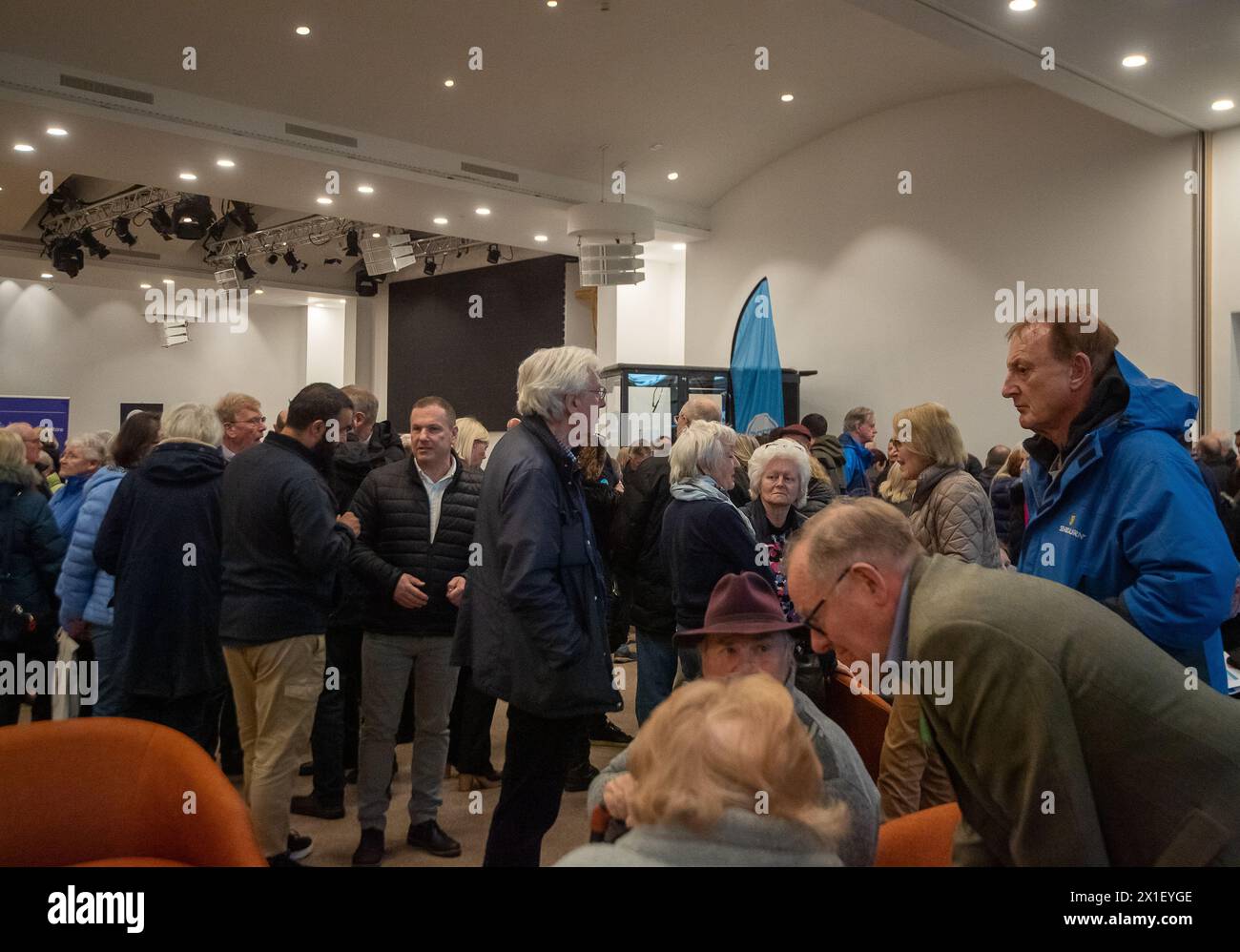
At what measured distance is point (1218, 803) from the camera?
50.8 inches

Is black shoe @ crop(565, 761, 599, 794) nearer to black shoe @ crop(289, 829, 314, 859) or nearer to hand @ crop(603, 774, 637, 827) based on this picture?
black shoe @ crop(289, 829, 314, 859)

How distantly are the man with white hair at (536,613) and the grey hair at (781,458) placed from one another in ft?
3.87

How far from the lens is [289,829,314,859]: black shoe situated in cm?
338

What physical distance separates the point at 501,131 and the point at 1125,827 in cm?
949

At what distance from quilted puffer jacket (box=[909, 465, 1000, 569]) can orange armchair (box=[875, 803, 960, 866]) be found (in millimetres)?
1510

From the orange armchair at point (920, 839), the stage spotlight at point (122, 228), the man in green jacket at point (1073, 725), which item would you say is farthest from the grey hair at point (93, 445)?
the stage spotlight at point (122, 228)

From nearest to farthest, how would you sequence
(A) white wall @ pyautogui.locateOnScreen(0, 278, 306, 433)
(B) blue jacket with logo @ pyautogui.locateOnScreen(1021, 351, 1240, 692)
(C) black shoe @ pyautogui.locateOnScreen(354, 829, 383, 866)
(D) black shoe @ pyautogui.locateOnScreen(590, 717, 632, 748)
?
(B) blue jacket with logo @ pyautogui.locateOnScreen(1021, 351, 1240, 692) < (C) black shoe @ pyautogui.locateOnScreen(354, 829, 383, 866) < (D) black shoe @ pyautogui.locateOnScreen(590, 717, 632, 748) < (A) white wall @ pyautogui.locateOnScreen(0, 278, 306, 433)

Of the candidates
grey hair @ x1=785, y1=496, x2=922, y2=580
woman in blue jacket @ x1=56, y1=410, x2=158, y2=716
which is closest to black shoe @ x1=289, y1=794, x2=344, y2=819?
woman in blue jacket @ x1=56, y1=410, x2=158, y2=716

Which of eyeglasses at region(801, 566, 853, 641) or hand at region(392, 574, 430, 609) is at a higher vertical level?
eyeglasses at region(801, 566, 853, 641)

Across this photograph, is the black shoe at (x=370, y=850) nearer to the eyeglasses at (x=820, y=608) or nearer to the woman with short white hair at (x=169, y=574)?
the woman with short white hair at (x=169, y=574)

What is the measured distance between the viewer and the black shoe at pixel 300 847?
3377 millimetres

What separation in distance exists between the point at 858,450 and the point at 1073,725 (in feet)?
21.5
